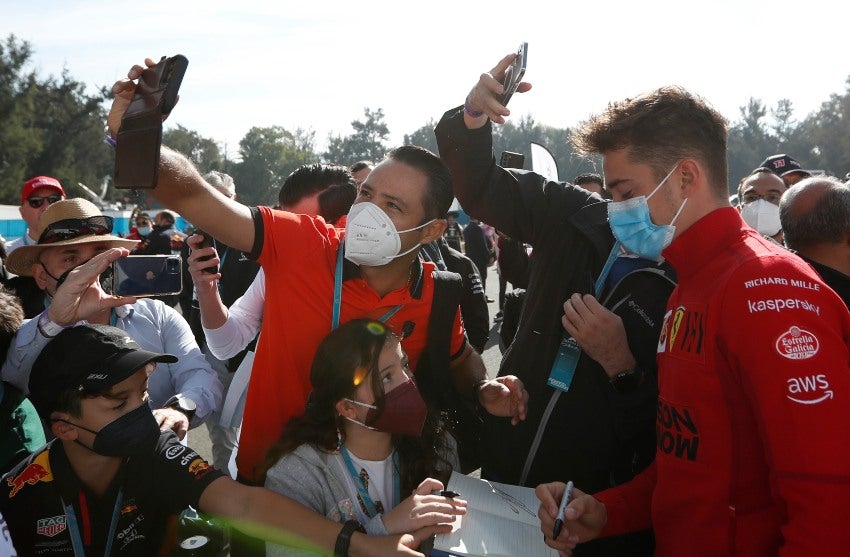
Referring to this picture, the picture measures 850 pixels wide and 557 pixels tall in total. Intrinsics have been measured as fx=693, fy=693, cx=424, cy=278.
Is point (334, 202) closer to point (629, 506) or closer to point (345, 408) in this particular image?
point (345, 408)

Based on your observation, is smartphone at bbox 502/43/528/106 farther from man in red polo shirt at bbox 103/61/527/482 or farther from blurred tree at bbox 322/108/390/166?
blurred tree at bbox 322/108/390/166

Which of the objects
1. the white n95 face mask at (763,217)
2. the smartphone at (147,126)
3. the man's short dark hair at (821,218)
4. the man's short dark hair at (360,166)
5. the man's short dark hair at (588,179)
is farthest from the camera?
the man's short dark hair at (588,179)

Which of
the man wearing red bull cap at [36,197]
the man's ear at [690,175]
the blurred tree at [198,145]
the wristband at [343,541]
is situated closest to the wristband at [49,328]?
the wristband at [343,541]

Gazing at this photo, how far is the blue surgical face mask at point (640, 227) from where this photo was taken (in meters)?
1.86

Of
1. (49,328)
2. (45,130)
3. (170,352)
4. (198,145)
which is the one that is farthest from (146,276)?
(198,145)

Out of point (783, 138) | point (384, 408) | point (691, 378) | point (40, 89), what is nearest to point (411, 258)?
point (384, 408)

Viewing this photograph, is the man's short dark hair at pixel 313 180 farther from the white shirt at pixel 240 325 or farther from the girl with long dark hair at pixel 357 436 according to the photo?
the girl with long dark hair at pixel 357 436

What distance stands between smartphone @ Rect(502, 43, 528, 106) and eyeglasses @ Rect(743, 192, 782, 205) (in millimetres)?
4019

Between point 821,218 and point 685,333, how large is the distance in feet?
5.02

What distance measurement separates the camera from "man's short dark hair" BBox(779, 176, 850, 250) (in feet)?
8.98

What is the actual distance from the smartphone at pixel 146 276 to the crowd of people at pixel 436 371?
0.21ft

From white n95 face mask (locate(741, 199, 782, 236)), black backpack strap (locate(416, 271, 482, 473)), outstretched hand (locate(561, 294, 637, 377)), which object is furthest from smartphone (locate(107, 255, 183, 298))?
white n95 face mask (locate(741, 199, 782, 236))

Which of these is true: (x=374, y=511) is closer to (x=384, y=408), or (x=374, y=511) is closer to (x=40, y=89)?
(x=384, y=408)

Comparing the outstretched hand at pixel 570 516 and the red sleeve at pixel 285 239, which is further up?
the red sleeve at pixel 285 239
